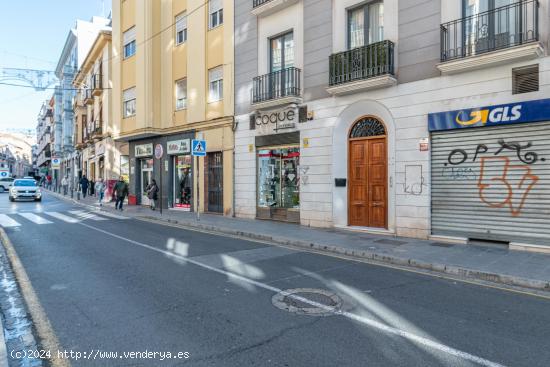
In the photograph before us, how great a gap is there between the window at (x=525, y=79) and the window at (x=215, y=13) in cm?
1236

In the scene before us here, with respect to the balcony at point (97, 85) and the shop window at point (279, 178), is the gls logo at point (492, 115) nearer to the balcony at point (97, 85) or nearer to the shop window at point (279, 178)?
the shop window at point (279, 178)

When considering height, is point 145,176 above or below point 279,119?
below

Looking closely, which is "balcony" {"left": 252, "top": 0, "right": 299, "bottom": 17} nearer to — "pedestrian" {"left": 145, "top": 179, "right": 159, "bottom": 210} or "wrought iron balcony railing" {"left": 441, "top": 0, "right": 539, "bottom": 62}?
"wrought iron balcony railing" {"left": 441, "top": 0, "right": 539, "bottom": 62}

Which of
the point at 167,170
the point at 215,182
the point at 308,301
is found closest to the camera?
the point at 308,301

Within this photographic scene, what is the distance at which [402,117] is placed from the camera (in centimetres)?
1077

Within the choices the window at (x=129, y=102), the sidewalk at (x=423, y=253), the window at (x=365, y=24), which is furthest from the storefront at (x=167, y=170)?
the window at (x=365, y=24)

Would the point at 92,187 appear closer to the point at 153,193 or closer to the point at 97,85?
the point at 97,85

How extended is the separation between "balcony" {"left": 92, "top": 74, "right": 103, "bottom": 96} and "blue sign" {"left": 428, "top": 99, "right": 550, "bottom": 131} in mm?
25178

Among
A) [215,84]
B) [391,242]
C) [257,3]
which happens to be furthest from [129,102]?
[391,242]

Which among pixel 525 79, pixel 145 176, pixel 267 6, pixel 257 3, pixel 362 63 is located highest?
pixel 257 3

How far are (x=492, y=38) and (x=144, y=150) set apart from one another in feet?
58.9

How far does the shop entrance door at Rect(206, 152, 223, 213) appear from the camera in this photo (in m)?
17.1

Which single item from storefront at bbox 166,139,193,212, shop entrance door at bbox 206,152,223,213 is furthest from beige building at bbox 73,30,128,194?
shop entrance door at bbox 206,152,223,213

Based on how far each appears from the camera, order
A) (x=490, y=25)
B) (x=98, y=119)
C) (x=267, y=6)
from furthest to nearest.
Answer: (x=98, y=119) → (x=267, y=6) → (x=490, y=25)
